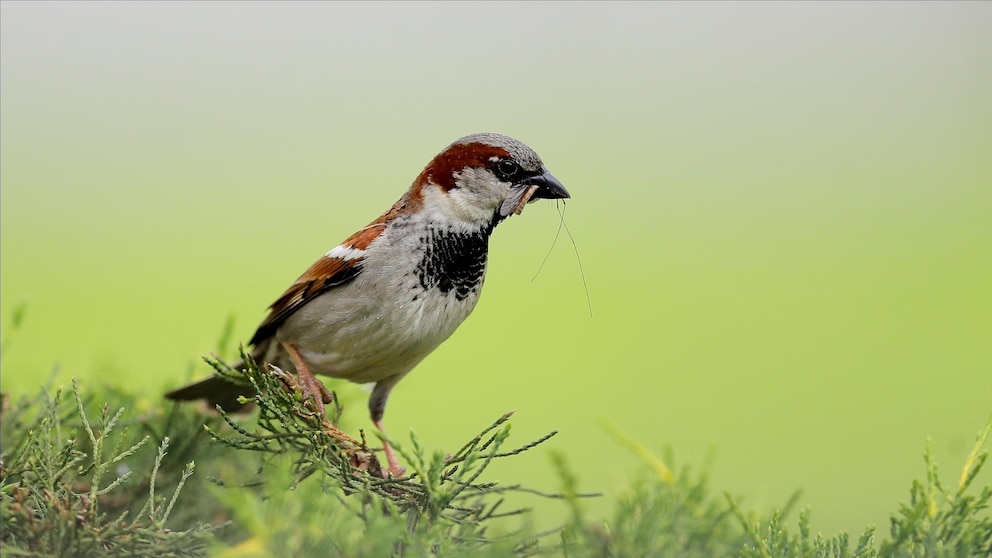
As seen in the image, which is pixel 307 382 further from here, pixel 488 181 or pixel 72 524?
pixel 72 524

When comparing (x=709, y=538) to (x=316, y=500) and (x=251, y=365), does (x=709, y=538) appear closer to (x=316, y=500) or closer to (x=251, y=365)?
(x=316, y=500)

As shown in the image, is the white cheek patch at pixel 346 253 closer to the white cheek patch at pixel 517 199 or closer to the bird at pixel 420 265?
the bird at pixel 420 265

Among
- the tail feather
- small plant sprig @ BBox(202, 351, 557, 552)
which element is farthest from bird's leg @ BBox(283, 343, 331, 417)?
small plant sprig @ BBox(202, 351, 557, 552)

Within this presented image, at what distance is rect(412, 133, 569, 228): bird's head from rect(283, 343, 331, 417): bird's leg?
0.54 m

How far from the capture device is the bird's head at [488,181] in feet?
6.57

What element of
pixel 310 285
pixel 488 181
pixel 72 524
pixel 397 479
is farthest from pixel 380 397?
pixel 72 524

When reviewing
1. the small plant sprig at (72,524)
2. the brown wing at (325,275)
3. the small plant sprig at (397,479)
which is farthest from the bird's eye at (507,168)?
the small plant sprig at (72,524)

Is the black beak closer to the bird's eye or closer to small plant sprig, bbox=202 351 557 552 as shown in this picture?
the bird's eye

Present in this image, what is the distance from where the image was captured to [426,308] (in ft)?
6.61

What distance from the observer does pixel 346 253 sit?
218 cm

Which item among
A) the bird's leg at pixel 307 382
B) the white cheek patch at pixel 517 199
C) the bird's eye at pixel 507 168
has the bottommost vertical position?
the bird's leg at pixel 307 382

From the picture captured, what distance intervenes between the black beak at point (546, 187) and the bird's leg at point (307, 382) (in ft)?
2.36

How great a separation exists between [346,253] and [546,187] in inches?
21.5

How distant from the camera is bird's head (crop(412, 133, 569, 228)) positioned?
78.9 inches
